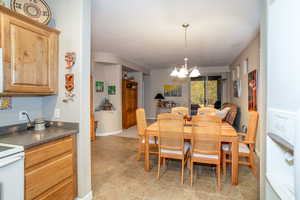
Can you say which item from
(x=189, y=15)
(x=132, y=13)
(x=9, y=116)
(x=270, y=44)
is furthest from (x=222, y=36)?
(x=9, y=116)

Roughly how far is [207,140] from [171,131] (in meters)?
0.53

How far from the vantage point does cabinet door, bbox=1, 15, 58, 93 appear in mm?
1456

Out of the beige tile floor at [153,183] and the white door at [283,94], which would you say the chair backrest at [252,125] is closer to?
the beige tile floor at [153,183]

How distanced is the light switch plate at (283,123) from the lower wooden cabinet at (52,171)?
1890mm

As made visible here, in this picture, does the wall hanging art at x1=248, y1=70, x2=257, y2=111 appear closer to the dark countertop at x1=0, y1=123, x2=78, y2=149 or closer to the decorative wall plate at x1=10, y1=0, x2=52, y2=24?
the dark countertop at x1=0, y1=123, x2=78, y2=149

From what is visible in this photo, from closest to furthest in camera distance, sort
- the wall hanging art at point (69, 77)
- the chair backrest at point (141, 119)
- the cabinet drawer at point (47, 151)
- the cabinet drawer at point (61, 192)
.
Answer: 1. the cabinet drawer at point (47, 151)
2. the cabinet drawer at point (61, 192)
3. the wall hanging art at point (69, 77)
4. the chair backrest at point (141, 119)

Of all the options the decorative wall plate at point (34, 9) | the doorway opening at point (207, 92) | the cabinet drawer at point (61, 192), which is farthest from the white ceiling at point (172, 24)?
the doorway opening at point (207, 92)

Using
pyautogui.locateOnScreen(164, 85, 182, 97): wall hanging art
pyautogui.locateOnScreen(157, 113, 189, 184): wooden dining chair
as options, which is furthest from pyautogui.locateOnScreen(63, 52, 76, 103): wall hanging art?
pyautogui.locateOnScreen(164, 85, 182, 97): wall hanging art

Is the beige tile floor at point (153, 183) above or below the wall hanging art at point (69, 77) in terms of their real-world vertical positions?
below

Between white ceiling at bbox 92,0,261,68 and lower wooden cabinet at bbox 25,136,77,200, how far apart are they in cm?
207

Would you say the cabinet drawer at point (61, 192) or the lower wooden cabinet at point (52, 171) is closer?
the lower wooden cabinet at point (52, 171)

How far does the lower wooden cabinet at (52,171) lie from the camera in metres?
1.37

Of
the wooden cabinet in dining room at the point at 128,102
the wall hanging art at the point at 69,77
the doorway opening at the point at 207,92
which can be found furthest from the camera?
the doorway opening at the point at 207,92

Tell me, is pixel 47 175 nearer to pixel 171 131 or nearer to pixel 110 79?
pixel 171 131
